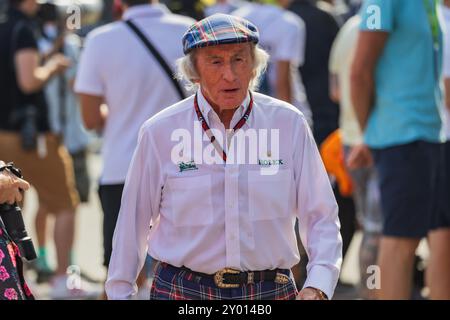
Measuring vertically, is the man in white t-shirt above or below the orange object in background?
above

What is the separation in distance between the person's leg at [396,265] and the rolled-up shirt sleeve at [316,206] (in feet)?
5.72

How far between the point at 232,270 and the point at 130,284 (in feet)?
1.23

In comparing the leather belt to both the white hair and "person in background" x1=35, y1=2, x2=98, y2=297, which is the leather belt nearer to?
the white hair

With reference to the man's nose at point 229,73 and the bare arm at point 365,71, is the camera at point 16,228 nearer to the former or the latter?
the man's nose at point 229,73

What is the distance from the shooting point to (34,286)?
8.62 m

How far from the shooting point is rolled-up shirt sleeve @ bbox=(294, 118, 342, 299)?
4.05 metres

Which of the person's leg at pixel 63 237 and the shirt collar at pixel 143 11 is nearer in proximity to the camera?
the shirt collar at pixel 143 11

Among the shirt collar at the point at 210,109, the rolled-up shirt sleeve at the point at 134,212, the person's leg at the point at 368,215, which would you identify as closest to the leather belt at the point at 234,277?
the rolled-up shirt sleeve at the point at 134,212

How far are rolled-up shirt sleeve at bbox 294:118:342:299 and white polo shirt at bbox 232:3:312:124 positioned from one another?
3.90 metres

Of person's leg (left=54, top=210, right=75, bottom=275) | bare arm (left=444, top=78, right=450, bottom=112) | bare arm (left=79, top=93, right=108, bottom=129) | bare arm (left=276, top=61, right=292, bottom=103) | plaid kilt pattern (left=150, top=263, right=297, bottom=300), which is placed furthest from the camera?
person's leg (left=54, top=210, right=75, bottom=275)

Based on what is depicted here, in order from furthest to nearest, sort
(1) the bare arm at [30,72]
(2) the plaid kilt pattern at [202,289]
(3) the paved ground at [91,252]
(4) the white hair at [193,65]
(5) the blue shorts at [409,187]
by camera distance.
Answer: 1. (3) the paved ground at [91,252]
2. (1) the bare arm at [30,72]
3. (5) the blue shorts at [409,187]
4. (4) the white hair at [193,65]
5. (2) the plaid kilt pattern at [202,289]

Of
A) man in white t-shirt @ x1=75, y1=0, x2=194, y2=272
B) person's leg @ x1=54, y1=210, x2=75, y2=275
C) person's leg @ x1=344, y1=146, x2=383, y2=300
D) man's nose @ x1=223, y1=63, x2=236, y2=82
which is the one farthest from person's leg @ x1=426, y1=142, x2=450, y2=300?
person's leg @ x1=54, y1=210, x2=75, y2=275

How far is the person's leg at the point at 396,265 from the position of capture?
580 cm
